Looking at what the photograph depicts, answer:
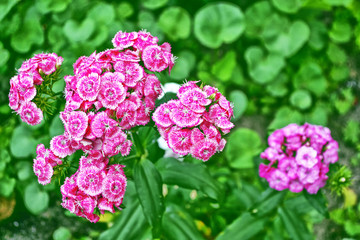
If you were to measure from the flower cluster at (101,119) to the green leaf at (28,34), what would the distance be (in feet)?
3.67

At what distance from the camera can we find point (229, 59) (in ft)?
8.05

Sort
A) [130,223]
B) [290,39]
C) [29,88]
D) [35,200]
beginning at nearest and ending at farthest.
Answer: [29,88] → [130,223] → [35,200] → [290,39]

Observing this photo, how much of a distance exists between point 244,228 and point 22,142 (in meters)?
1.22

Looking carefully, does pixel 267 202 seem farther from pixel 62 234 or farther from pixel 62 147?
pixel 62 234

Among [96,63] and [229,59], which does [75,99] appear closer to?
[96,63]

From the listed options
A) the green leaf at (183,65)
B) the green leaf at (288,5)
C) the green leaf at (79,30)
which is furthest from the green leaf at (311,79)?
the green leaf at (79,30)

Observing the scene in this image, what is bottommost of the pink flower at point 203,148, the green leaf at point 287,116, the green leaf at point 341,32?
the green leaf at point 287,116

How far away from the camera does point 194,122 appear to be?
123cm

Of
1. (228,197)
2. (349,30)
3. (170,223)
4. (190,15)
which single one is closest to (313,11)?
(349,30)

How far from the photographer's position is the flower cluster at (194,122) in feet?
4.07

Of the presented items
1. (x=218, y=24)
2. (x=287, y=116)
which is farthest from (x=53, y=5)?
(x=287, y=116)

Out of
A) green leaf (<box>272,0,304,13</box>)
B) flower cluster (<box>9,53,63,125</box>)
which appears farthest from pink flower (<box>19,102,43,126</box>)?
green leaf (<box>272,0,304,13</box>)

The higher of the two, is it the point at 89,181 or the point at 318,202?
the point at 89,181

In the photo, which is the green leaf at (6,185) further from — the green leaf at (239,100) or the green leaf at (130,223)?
the green leaf at (239,100)
